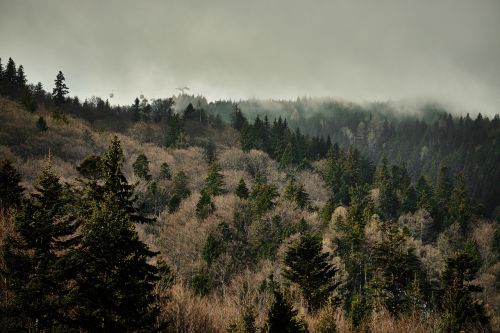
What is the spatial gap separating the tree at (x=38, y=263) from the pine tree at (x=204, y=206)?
55.7 metres

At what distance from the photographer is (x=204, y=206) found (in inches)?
2822

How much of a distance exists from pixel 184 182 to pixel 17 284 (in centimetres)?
6871

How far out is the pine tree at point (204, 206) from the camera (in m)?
69.8

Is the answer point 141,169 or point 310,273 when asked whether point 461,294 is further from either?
point 141,169

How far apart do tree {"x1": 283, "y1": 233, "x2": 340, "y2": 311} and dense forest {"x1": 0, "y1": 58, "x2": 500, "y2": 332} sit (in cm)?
20

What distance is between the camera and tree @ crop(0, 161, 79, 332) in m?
12.0

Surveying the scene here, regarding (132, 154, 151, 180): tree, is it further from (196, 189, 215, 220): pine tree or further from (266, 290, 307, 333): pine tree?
(266, 290, 307, 333): pine tree

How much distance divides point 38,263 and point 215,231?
56478 mm

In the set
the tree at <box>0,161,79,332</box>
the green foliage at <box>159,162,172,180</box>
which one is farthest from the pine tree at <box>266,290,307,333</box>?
the green foliage at <box>159,162,172,180</box>

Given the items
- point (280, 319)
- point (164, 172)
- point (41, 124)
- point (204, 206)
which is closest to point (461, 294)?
point (280, 319)

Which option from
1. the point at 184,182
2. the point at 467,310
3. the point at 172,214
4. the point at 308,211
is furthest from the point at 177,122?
the point at 467,310

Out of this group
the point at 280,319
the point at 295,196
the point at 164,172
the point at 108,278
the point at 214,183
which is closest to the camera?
the point at 108,278

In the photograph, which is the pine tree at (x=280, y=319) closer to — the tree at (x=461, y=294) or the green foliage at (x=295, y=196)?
the tree at (x=461, y=294)

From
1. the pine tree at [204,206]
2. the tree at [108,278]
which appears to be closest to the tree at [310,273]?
the tree at [108,278]
